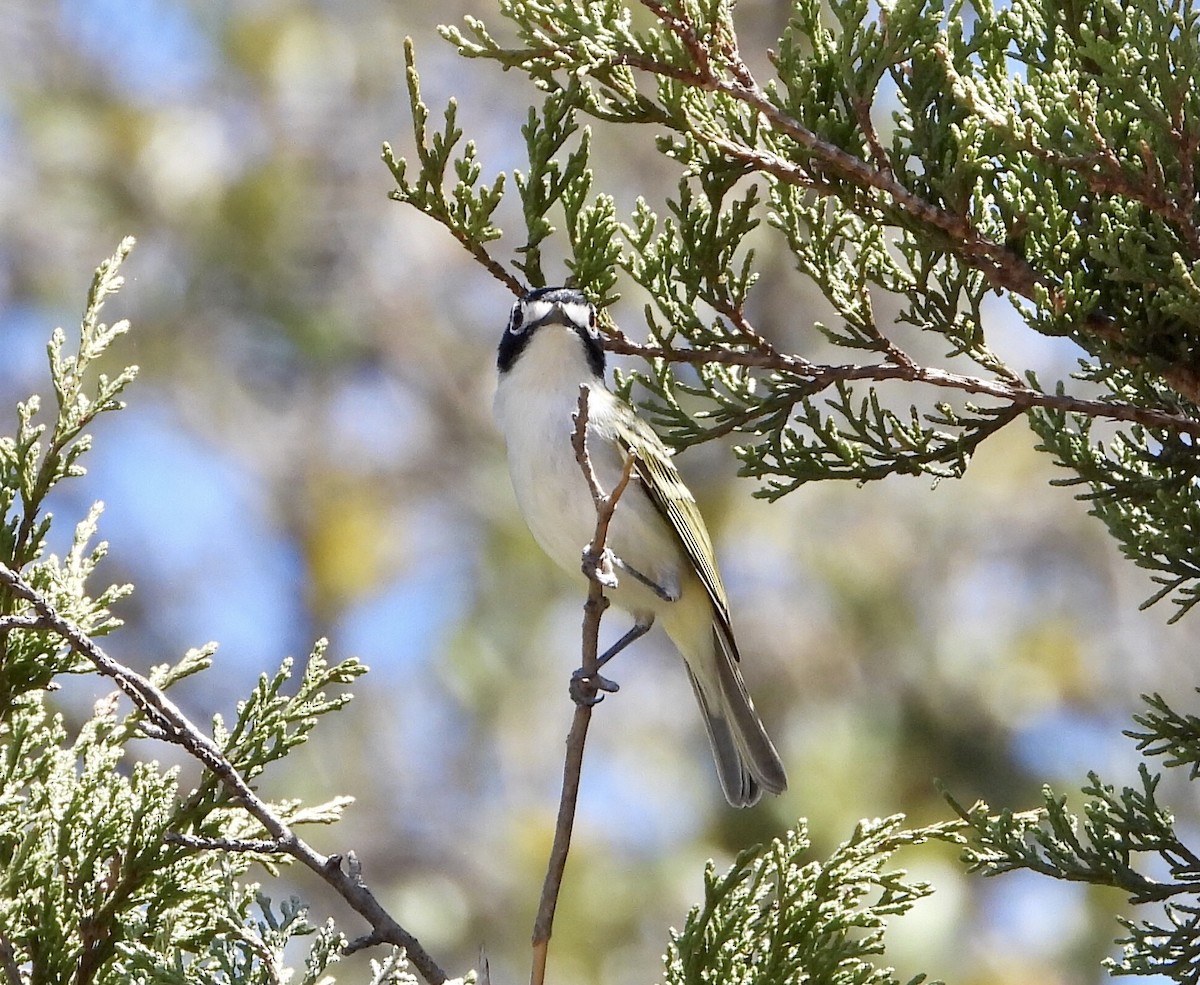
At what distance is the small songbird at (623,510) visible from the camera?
13.5 feet

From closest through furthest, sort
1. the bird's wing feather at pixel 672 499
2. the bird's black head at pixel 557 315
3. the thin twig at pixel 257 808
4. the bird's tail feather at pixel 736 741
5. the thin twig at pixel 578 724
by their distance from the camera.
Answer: the thin twig at pixel 578 724
the thin twig at pixel 257 808
the bird's black head at pixel 557 315
the bird's wing feather at pixel 672 499
the bird's tail feather at pixel 736 741

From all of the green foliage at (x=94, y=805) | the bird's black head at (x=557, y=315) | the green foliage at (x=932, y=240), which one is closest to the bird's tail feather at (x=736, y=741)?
the bird's black head at (x=557, y=315)

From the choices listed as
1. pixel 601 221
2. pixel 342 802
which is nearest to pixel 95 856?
pixel 342 802

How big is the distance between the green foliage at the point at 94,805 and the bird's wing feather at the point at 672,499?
4.79 feet

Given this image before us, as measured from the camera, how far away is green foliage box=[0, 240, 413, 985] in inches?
111

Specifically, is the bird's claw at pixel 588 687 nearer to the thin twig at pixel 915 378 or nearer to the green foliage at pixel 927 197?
the green foliage at pixel 927 197

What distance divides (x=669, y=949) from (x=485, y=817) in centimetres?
605

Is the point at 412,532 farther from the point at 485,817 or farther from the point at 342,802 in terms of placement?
the point at 342,802

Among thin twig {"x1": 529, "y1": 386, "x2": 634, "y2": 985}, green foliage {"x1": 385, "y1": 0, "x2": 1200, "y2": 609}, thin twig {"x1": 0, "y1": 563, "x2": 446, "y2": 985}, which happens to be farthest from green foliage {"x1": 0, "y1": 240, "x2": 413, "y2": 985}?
green foliage {"x1": 385, "y1": 0, "x2": 1200, "y2": 609}

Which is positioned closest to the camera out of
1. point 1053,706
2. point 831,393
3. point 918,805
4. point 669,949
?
point 669,949

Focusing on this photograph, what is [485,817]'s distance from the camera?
861 cm

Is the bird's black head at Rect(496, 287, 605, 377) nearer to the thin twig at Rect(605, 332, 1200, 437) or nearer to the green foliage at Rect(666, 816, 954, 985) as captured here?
the thin twig at Rect(605, 332, 1200, 437)

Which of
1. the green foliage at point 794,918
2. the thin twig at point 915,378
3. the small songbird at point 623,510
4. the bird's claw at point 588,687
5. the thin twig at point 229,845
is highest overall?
the small songbird at point 623,510

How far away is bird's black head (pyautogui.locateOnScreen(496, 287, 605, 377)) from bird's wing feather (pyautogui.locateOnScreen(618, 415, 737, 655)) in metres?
0.29
